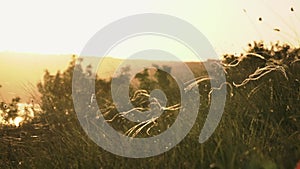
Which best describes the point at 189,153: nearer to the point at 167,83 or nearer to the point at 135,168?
the point at 135,168

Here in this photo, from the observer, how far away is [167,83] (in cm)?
876

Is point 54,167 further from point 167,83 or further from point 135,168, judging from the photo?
point 167,83

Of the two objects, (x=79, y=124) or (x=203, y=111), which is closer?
(x=203, y=111)

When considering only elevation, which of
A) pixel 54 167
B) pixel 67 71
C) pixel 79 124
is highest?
pixel 67 71

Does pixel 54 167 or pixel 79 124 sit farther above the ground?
pixel 79 124

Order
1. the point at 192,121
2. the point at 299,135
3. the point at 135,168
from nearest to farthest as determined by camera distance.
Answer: the point at 299,135
the point at 135,168
the point at 192,121

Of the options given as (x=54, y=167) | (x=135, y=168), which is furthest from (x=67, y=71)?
(x=135, y=168)

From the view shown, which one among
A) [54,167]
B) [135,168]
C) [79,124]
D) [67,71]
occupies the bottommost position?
[135,168]

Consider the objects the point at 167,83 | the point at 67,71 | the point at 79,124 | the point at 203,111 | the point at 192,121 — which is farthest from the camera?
the point at 67,71

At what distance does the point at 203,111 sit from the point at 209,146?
155 cm

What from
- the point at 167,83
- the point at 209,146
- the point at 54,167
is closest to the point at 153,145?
the point at 209,146

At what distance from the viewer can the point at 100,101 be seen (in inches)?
348

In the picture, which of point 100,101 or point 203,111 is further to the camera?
point 100,101

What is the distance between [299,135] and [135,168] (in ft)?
4.70
